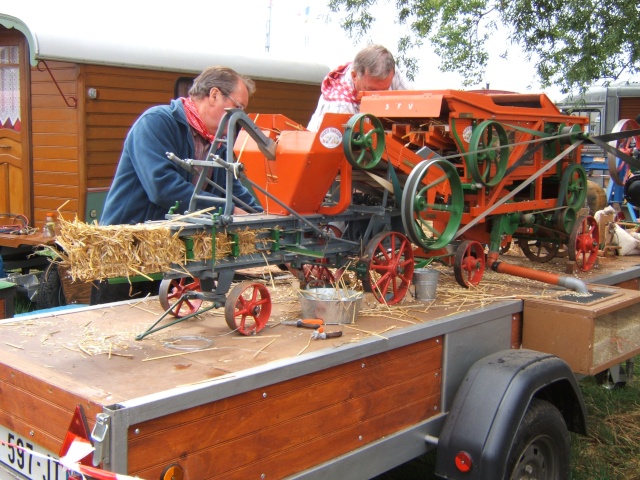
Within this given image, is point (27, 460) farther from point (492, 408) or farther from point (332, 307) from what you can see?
point (492, 408)

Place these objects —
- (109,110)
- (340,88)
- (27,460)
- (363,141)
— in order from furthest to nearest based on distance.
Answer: (109,110) → (340,88) → (363,141) → (27,460)

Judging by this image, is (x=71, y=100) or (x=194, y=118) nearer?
(x=194, y=118)

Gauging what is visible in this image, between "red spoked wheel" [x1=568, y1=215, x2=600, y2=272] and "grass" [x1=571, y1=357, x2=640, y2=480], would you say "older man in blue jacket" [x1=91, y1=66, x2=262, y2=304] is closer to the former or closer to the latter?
"red spoked wheel" [x1=568, y1=215, x2=600, y2=272]

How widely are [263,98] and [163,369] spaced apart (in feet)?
25.3

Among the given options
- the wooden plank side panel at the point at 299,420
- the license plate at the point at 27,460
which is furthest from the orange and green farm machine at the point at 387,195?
the license plate at the point at 27,460

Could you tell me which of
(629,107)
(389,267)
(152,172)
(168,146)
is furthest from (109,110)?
(629,107)

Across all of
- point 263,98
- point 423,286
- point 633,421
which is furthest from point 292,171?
point 263,98

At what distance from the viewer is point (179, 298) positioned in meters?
3.40

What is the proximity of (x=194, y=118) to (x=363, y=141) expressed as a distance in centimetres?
101

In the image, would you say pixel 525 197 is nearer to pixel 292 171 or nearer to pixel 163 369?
pixel 292 171

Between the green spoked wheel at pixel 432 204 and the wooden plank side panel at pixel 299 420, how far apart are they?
0.65m

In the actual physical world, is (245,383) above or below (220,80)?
below

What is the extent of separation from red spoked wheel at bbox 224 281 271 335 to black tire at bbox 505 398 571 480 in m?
1.16

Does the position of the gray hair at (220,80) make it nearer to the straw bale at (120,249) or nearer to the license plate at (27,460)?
the straw bale at (120,249)
